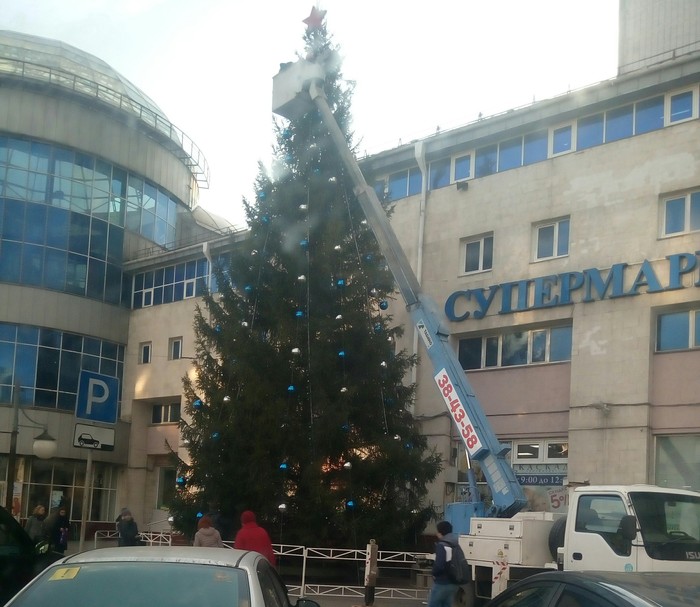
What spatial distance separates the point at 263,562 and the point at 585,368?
59.4 ft

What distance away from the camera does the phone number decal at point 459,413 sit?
16.2 metres

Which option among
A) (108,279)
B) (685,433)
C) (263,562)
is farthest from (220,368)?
(108,279)

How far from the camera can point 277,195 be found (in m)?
22.6

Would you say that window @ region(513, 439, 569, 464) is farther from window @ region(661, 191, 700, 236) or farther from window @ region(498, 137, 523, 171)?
window @ region(498, 137, 523, 171)

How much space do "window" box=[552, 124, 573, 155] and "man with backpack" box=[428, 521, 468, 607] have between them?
1582 cm

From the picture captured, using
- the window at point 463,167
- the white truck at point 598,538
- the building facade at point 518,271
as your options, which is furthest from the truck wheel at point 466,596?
the window at point 463,167

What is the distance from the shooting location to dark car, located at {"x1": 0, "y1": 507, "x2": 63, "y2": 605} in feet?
32.5

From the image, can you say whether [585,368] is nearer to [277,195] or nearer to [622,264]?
[622,264]

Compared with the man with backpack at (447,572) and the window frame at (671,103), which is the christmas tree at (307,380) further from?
the window frame at (671,103)

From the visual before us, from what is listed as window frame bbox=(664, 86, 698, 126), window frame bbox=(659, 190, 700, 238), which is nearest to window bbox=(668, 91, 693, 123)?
window frame bbox=(664, 86, 698, 126)

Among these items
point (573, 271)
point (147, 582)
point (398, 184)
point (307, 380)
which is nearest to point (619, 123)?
point (573, 271)

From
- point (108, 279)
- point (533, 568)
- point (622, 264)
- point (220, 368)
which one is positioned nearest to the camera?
point (533, 568)

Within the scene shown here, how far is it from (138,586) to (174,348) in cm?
3411

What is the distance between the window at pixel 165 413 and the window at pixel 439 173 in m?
16.3
